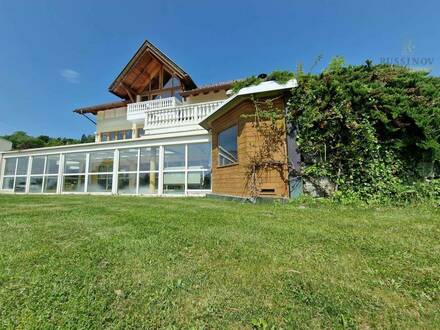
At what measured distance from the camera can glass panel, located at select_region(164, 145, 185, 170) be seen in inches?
416

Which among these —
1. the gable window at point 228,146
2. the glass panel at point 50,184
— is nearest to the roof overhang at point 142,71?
the glass panel at point 50,184

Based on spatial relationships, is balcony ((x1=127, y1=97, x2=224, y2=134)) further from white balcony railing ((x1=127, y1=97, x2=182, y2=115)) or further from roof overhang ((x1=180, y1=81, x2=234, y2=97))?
roof overhang ((x1=180, y1=81, x2=234, y2=97))

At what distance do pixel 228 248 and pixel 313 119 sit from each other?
4666 mm

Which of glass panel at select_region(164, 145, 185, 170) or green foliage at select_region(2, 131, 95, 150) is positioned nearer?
glass panel at select_region(164, 145, 185, 170)

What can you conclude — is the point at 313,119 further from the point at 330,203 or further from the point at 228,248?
the point at 228,248

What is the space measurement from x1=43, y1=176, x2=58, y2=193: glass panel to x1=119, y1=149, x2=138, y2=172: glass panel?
16.7ft

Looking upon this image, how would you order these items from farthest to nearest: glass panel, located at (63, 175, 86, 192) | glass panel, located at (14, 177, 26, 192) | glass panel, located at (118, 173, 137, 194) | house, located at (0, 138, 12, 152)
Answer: house, located at (0, 138, 12, 152)
glass panel, located at (14, 177, 26, 192)
glass panel, located at (63, 175, 86, 192)
glass panel, located at (118, 173, 137, 194)

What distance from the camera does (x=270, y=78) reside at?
6.56 m

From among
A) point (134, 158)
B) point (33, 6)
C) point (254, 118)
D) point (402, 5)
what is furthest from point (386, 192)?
point (33, 6)

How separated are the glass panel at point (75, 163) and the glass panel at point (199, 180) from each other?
6.97 meters

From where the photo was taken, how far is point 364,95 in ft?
17.9

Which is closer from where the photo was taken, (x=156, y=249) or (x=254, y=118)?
(x=156, y=249)

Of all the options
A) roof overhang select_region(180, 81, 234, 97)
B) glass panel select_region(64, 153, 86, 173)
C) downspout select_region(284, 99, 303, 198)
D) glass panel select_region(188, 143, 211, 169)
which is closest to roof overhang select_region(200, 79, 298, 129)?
downspout select_region(284, 99, 303, 198)

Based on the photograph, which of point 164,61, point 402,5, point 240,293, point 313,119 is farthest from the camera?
point 164,61
